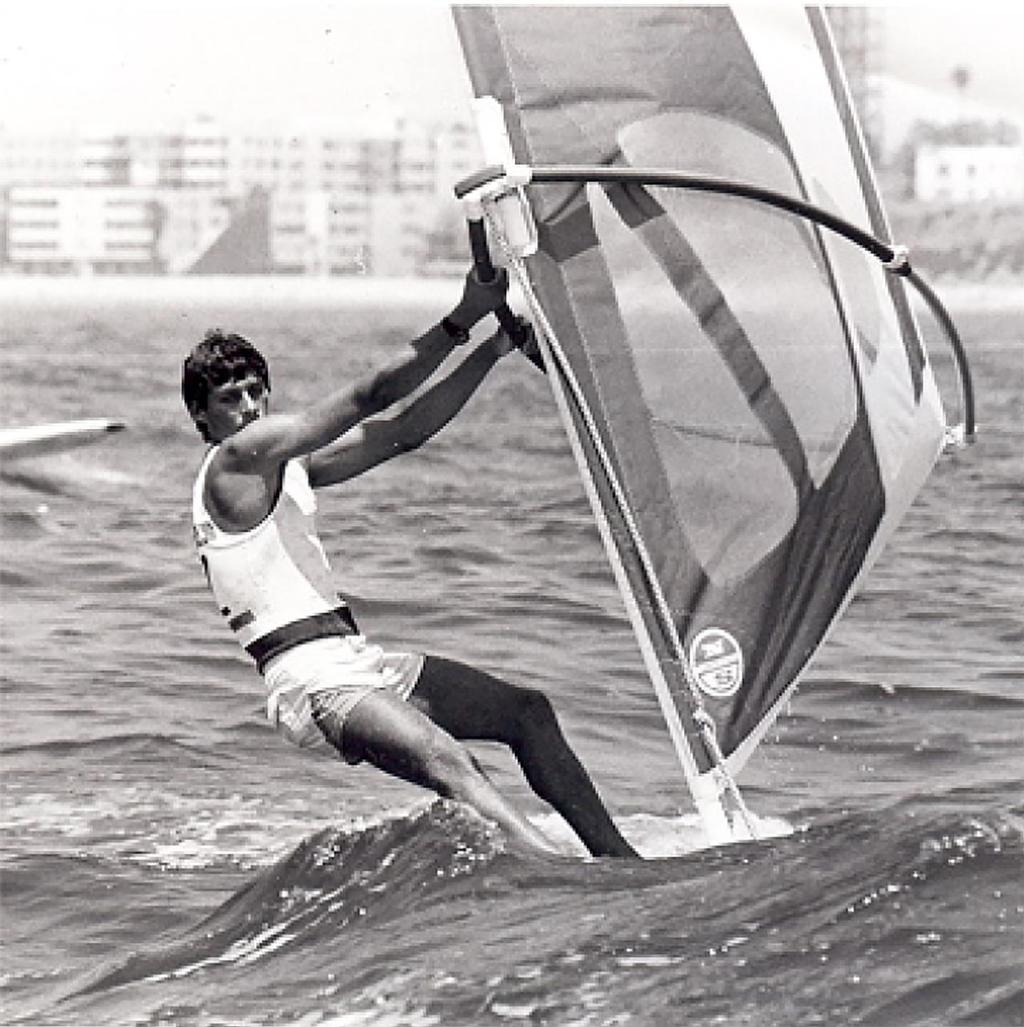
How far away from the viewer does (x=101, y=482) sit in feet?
15.3

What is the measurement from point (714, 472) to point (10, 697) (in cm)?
168

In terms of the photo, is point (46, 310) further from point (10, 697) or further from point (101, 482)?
point (10, 697)

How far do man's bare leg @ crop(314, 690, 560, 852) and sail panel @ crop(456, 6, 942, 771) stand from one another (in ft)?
1.00

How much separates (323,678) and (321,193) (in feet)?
16.3

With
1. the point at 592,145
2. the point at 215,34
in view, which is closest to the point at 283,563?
the point at 592,145

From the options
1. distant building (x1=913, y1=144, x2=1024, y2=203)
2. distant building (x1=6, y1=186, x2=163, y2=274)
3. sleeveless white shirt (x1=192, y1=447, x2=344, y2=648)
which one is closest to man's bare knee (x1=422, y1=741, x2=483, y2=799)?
sleeveless white shirt (x1=192, y1=447, x2=344, y2=648)

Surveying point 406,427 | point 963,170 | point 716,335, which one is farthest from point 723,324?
point 963,170

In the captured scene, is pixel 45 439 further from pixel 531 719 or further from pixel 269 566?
pixel 531 719

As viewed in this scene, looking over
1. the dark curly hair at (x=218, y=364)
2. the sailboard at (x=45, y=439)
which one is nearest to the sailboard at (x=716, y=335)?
the dark curly hair at (x=218, y=364)

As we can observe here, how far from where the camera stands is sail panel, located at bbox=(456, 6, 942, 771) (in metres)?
2.59

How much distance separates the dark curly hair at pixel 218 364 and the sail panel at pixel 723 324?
1.17ft

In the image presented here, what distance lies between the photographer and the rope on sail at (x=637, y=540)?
8.34 feet

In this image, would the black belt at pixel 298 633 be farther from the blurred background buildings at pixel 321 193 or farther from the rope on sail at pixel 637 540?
the blurred background buildings at pixel 321 193

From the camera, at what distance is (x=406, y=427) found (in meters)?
2.65
